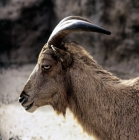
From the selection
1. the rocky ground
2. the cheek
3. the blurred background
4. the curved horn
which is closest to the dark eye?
the cheek

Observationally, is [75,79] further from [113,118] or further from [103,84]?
[113,118]

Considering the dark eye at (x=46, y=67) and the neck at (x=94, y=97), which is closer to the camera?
the neck at (x=94, y=97)

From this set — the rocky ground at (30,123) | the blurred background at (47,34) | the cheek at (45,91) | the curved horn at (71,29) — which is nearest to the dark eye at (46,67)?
the cheek at (45,91)

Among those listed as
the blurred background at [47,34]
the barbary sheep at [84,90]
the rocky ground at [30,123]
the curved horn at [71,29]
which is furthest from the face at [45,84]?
the blurred background at [47,34]

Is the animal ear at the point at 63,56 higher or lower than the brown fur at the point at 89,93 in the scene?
higher

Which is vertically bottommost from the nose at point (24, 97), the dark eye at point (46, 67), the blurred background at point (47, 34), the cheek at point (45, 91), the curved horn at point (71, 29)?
the blurred background at point (47, 34)

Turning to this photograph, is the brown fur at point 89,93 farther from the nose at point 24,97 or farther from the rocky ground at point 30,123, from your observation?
the rocky ground at point 30,123

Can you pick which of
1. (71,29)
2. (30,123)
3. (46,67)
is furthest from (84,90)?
(30,123)

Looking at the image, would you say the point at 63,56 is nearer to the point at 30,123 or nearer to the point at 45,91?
the point at 45,91

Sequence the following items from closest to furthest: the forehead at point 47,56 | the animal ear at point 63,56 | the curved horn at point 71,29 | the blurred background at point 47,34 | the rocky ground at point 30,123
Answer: the curved horn at point 71,29, the animal ear at point 63,56, the forehead at point 47,56, the rocky ground at point 30,123, the blurred background at point 47,34

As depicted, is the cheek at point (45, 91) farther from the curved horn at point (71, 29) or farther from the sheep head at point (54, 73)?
the curved horn at point (71, 29)

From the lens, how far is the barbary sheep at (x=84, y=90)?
4.66 m

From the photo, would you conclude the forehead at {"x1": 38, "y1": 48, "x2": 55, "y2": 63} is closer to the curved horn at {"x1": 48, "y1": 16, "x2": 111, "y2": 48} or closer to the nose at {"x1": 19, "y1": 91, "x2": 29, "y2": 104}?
the curved horn at {"x1": 48, "y1": 16, "x2": 111, "y2": 48}

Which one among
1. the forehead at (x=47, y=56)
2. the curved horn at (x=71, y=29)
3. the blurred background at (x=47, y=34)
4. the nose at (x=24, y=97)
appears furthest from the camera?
the blurred background at (x=47, y=34)
